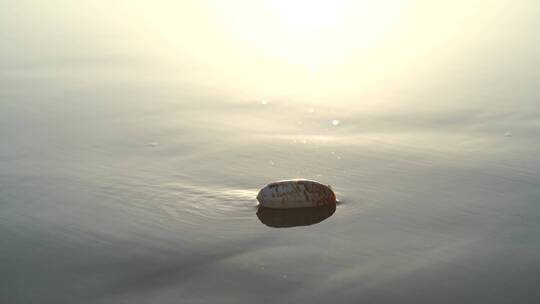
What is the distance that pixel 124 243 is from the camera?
600cm

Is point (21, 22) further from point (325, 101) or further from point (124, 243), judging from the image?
point (124, 243)

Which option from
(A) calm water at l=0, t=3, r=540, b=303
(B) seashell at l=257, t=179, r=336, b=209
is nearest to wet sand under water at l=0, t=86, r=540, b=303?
(A) calm water at l=0, t=3, r=540, b=303

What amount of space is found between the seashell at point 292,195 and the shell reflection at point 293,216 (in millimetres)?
38

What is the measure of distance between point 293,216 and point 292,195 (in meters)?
0.17

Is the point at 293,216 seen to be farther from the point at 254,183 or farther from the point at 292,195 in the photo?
the point at 254,183

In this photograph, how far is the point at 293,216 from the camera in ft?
21.8

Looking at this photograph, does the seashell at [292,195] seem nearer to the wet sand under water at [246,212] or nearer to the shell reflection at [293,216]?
the shell reflection at [293,216]

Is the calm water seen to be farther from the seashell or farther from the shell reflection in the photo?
the seashell

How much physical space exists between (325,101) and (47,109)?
3.15 metres

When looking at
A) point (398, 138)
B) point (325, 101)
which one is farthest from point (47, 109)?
point (398, 138)

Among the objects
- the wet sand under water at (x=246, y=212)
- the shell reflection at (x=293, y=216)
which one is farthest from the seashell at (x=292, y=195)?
the wet sand under water at (x=246, y=212)

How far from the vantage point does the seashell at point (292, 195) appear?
6.64 m

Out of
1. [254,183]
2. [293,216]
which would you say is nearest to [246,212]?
[293,216]

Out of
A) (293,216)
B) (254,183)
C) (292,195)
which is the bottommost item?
(293,216)
